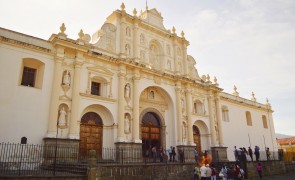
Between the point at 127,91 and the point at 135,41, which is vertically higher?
the point at 135,41

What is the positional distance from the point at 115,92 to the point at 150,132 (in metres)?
5.16

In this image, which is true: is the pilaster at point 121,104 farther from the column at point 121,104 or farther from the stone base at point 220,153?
the stone base at point 220,153

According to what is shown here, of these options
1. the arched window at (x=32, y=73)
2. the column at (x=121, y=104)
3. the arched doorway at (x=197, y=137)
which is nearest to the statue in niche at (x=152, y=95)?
the column at (x=121, y=104)

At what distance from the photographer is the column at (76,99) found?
15.9 meters

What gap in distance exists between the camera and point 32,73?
53.6ft

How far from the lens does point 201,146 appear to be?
2477cm

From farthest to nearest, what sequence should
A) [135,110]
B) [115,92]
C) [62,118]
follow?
[135,110] → [115,92] → [62,118]

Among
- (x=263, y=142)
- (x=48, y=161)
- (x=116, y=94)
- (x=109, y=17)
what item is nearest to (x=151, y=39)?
(x=109, y=17)

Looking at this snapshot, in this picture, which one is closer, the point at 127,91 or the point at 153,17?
the point at 127,91

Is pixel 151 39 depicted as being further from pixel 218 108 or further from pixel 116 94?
pixel 218 108

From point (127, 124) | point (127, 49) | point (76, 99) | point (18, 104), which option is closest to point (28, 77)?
point (18, 104)

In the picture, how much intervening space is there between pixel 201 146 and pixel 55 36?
16991 mm

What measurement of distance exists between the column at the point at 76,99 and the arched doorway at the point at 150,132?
259 inches

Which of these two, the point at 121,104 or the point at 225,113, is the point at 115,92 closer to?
the point at 121,104
